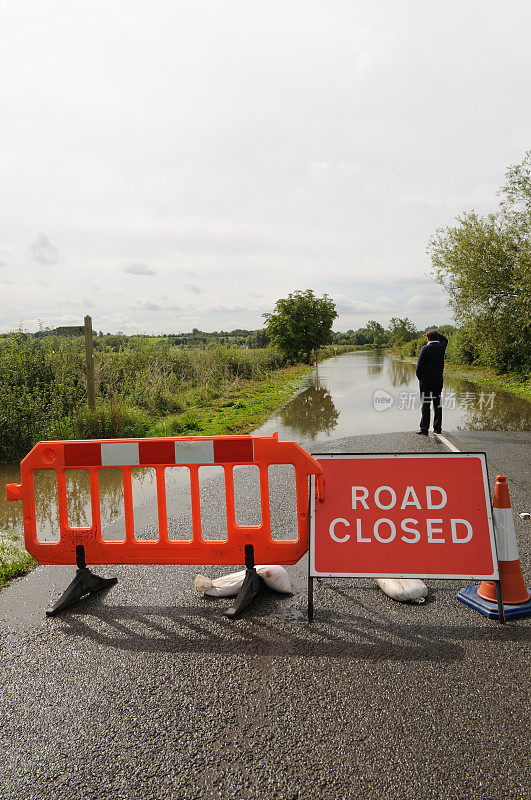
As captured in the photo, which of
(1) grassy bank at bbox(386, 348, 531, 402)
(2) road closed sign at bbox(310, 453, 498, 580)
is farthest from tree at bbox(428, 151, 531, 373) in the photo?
(2) road closed sign at bbox(310, 453, 498, 580)

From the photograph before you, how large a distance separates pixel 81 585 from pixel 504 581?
3.30 m

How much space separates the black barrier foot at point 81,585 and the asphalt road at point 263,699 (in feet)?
0.35

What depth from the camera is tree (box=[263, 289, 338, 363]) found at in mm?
43781

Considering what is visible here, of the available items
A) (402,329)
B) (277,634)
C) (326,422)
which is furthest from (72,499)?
(402,329)

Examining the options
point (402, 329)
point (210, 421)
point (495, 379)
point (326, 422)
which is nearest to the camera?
point (326, 422)

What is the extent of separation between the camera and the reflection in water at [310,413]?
13302mm

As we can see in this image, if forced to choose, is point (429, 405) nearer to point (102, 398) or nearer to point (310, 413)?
point (310, 413)

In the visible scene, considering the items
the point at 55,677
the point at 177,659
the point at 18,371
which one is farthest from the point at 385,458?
the point at 18,371

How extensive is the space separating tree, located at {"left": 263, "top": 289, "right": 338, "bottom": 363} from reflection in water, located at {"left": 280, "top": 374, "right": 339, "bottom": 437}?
71.0 ft

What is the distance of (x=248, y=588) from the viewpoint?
4.19 m

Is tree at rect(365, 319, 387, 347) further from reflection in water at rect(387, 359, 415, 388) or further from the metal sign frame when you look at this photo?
the metal sign frame

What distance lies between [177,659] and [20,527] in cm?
386

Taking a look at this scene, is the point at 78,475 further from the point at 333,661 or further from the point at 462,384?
the point at 462,384

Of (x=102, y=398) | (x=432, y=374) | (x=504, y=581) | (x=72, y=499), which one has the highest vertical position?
(x=432, y=374)
